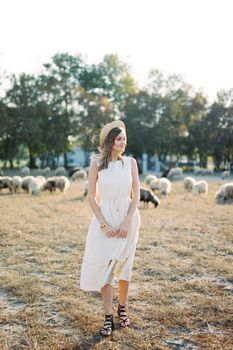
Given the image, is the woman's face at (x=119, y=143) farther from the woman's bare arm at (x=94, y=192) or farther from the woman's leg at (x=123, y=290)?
the woman's leg at (x=123, y=290)

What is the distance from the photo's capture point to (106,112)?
52.2 meters

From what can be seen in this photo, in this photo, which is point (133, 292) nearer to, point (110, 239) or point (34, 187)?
point (110, 239)

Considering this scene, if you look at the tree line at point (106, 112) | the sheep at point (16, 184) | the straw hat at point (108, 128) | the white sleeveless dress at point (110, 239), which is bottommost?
the sheep at point (16, 184)

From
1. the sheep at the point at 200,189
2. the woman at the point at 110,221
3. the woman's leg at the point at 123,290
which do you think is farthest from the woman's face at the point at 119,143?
the sheep at the point at 200,189

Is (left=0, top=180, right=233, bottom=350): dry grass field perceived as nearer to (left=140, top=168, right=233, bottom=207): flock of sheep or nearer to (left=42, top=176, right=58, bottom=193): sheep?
(left=140, top=168, right=233, bottom=207): flock of sheep

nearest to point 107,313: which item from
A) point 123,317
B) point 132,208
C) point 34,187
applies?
point 123,317

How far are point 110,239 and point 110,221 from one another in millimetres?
191

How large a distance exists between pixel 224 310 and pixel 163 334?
109cm

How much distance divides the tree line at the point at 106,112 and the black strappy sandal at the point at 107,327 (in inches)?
1698

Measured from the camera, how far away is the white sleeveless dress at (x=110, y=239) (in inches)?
186

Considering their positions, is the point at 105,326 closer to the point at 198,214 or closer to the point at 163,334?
the point at 163,334

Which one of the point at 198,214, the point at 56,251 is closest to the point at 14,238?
the point at 56,251

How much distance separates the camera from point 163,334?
15.4 ft

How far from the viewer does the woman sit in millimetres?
4734
